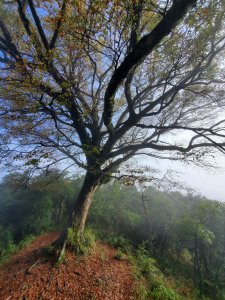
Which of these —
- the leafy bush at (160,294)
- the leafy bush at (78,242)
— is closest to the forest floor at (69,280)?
the leafy bush at (78,242)

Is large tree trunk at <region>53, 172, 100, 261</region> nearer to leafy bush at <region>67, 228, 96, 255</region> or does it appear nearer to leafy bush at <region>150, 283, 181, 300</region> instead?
leafy bush at <region>67, 228, 96, 255</region>

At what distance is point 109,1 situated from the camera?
4770mm

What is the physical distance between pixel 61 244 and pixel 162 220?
1324cm

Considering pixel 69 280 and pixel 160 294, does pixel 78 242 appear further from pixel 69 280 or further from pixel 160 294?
pixel 160 294

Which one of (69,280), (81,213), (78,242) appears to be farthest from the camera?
(81,213)

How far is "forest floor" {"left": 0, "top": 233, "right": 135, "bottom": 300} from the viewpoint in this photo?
19.1 feet

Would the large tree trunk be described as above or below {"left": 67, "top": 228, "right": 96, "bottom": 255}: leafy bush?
above

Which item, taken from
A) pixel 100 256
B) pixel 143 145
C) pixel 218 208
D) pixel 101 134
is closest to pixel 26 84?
pixel 101 134

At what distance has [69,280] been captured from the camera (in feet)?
21.0

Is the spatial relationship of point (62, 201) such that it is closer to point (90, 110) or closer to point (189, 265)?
point (189, 265)

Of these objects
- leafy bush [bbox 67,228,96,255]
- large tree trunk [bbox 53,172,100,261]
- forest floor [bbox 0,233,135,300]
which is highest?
large tree trunk [bbox 53,172,100,261]

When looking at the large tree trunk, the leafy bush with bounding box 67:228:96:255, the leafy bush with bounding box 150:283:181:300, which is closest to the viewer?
the leafy bush with bounding box 150:283:181:300

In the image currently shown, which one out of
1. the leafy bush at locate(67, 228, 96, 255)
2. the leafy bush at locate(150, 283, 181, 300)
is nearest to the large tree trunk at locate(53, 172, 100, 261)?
the leafy bush at locate(67, 228, 96, 255)

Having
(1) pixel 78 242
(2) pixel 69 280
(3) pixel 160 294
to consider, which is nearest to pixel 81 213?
(1) pixel 78 242
